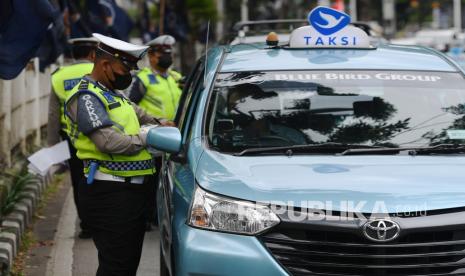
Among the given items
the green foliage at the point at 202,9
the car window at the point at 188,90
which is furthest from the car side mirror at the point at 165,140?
the green foliage at the point at 202,9

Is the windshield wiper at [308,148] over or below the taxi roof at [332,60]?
below

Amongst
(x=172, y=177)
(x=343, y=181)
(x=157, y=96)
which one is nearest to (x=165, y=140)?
(x=172, y=177)

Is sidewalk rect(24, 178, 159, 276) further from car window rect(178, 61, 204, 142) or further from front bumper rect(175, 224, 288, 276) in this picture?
front bumper rect(175, 224, 288, 276)

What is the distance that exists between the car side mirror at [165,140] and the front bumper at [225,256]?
714 millimetres

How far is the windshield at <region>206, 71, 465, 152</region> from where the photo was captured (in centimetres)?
543

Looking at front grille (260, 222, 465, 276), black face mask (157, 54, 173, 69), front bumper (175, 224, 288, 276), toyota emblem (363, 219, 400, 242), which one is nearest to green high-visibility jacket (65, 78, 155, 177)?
front bumper (175, 224, 288, 276)

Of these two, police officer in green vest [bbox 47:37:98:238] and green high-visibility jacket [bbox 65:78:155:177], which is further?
police officer in green vest [bbox 47:37:98:238]

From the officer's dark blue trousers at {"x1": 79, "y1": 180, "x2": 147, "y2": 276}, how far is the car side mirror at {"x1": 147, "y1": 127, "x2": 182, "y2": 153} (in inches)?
15.1

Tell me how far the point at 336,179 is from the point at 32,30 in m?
4.10

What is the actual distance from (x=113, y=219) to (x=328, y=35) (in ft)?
6.13

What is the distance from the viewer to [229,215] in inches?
179

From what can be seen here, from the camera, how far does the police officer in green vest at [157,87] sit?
8906 mm

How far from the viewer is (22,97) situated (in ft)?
39.5

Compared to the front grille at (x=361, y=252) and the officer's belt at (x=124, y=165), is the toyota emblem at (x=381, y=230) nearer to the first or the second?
the front grille at (x=361, y=252)
